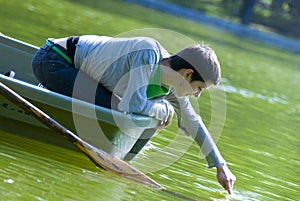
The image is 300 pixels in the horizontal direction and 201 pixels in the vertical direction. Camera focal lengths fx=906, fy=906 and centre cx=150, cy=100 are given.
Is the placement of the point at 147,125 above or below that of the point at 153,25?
above

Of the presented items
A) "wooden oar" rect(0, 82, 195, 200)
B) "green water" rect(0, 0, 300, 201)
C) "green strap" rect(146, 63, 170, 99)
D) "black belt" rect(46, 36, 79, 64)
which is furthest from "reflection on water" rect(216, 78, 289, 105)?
"wooden oar" rect(0, 82, 195, 200)

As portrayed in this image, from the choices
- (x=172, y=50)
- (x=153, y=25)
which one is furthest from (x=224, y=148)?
(x=153, y=25)

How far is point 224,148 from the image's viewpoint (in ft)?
31.9

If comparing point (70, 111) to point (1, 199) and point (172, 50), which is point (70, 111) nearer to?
point (1, 199)

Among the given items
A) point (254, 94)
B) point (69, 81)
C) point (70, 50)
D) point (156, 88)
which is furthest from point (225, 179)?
point (254, 94)

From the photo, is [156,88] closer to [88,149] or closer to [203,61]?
[203,61]

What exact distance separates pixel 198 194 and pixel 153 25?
60.6 ft

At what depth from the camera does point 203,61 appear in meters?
6.86

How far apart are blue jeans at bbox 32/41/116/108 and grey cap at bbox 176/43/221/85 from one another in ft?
2.60

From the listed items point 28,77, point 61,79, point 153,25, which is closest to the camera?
point 61,79

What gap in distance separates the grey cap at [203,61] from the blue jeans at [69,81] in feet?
2.60

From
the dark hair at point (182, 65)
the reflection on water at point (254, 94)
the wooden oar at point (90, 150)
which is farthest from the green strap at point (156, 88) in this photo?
the reflection on water at point (254, 94)

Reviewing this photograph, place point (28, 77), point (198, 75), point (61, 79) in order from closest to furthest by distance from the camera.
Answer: point (198, 75), point (61, 79), point (28, 77)

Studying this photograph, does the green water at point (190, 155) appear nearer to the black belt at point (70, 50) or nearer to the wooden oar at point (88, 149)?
the wooden oar at point (88, 149)
